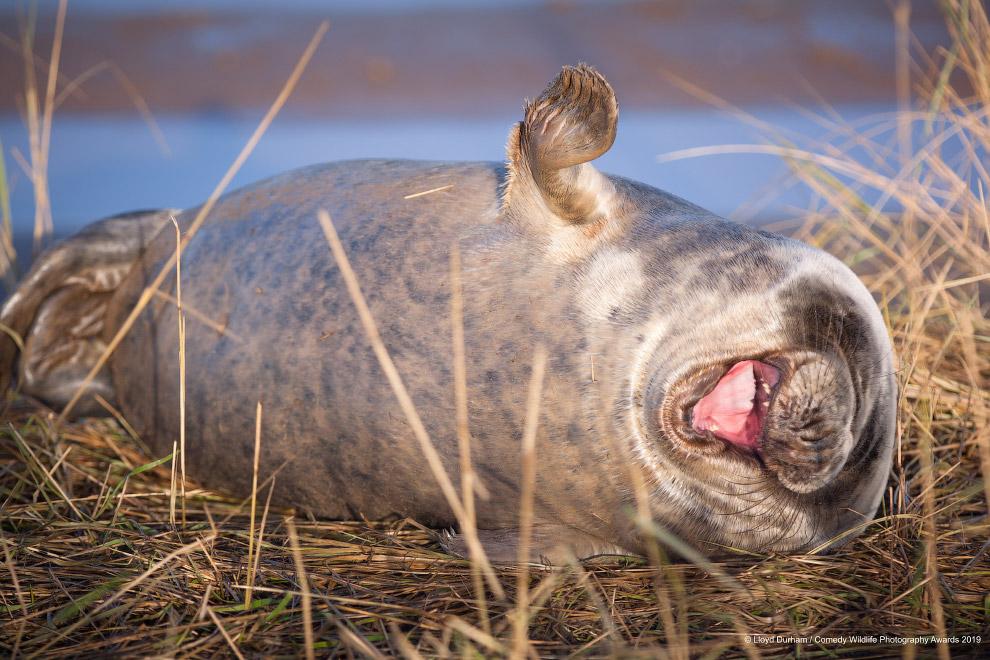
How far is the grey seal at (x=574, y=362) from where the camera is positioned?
6.33ft

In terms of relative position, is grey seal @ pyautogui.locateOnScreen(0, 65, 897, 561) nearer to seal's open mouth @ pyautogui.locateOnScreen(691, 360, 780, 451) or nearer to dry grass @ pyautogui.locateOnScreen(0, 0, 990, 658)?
seal's open mouth @ pyautogui.locateOnScreen(691, 360, 780, 451)

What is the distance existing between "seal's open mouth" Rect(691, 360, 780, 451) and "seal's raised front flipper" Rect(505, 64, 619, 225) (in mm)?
554

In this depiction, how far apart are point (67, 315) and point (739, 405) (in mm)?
2474

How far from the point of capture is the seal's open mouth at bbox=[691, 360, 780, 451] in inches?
78.5

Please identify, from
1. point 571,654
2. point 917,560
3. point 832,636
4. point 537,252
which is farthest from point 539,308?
point 917,560

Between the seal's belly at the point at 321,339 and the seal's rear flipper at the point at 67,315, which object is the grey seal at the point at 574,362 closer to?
the seal's belly at the point at 321,339

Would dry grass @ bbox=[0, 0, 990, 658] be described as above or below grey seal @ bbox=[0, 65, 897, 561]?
below

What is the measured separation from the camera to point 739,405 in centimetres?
202

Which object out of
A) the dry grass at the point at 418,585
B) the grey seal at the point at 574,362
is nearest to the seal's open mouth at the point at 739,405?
the grey seal at the point at 574,362

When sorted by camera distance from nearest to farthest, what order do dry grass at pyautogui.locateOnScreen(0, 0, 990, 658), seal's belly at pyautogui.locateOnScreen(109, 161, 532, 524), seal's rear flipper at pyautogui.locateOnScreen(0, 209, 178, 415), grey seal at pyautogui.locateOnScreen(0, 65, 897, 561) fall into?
dry grass at pyautogui.locateOnScreen(0, 0, 990, 658) → grey seal at pyautogui.locateOnScreen(0, 65, 897, 561) → seal's belly at pyautogui.locateOnScreen(109, 161, 532, 524) → seal's rear flipper at pyautogui.locateOnScreen(0, 209, 178, 415)

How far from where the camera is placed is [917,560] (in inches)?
75.4

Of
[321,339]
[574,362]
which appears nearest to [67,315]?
[321,339]

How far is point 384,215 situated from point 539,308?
60cm

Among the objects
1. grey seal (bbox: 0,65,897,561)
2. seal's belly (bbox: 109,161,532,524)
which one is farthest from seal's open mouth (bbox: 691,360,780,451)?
seal's belly (bbox: 109,161,532,524)
